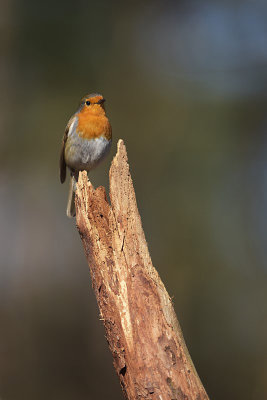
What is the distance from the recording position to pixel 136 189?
9789mm

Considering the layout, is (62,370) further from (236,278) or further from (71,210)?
(71,210)

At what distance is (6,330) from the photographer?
9.18m

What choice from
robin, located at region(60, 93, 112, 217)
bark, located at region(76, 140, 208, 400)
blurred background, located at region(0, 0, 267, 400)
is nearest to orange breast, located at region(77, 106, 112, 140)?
robin, located at region(60, 93, 112, 217)

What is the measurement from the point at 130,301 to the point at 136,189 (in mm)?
7211

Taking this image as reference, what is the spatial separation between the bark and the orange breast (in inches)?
49.2

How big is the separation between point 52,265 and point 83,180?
6.65 meters

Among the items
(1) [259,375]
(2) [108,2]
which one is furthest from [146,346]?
(2) [108,2]

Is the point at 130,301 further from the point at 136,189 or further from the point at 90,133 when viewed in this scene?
the point at 136,189

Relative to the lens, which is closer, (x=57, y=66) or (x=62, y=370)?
(x=62, y=370)

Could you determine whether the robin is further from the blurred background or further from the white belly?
the blurred background

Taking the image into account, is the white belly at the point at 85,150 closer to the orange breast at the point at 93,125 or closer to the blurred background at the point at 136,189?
the orange breast at the point at 93,125

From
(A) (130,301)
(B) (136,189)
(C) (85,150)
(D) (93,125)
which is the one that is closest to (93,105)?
(D) (93,125)

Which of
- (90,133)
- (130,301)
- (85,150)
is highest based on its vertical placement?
(90,133)

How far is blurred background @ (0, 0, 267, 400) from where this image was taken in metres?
9.02
